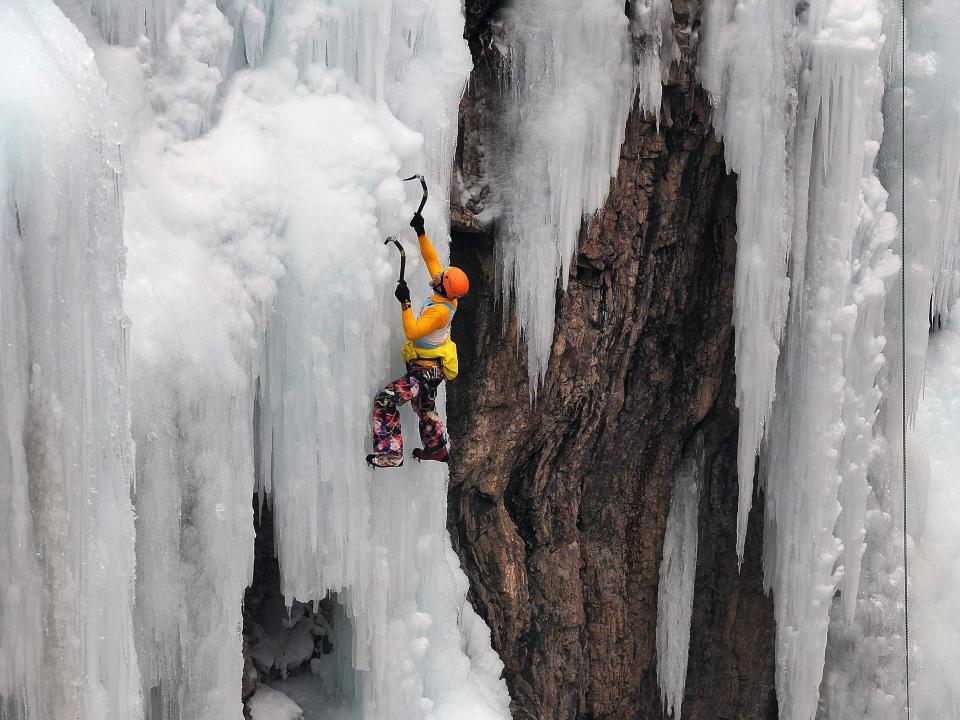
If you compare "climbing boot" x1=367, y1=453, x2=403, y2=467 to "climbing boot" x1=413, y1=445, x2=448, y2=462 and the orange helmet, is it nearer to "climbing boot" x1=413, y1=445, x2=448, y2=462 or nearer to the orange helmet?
"climbing boot" x1=413, y1=445, x2=448, y2=462

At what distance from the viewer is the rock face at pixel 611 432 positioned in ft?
21.9

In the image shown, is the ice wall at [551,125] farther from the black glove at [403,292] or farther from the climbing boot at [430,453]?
the black glove at [403,292]

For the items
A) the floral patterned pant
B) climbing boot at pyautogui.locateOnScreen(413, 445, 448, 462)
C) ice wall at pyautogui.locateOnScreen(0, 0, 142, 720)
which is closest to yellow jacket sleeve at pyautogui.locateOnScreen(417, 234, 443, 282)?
the floral patterned pant

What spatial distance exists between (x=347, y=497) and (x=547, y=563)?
2.17 meters

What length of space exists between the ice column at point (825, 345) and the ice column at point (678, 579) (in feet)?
1.49

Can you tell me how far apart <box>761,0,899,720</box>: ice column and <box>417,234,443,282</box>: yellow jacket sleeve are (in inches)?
109

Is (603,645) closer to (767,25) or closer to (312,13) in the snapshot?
(767,25)

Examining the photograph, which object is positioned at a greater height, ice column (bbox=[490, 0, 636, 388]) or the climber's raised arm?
ice column (bbox=[490, 0, 636, 388])

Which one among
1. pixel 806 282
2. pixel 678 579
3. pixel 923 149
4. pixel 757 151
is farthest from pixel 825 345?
pixel 678 579

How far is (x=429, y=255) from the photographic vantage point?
523 cm

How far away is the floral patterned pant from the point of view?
525 cm

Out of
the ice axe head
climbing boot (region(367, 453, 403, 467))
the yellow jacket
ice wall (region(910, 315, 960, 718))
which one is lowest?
ice wall (region(910, 315, 960, 718))

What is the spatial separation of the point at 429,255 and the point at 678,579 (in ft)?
12.0

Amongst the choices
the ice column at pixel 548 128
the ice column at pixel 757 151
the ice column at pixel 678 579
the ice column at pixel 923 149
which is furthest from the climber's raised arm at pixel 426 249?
the ice column at pixel 923 149
